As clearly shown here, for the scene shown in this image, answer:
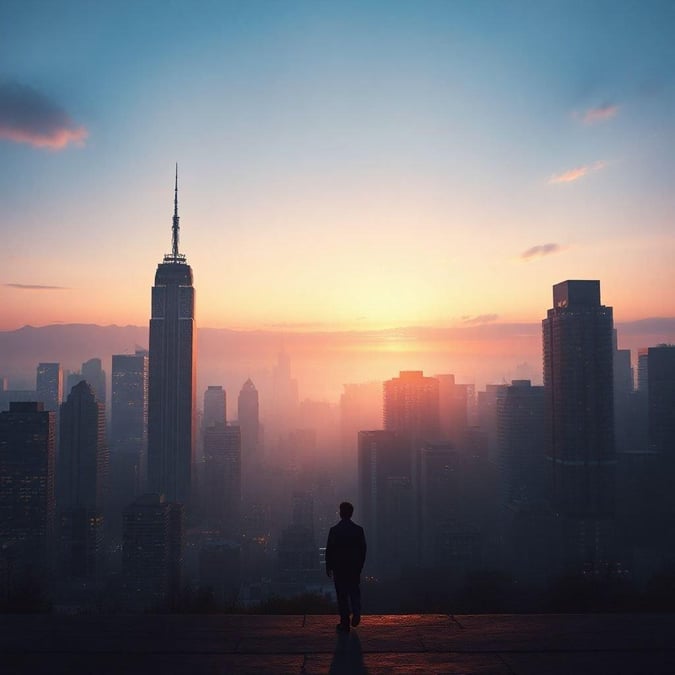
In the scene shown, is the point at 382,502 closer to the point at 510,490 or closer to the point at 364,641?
the point at 510,490

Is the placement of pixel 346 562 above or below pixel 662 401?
below

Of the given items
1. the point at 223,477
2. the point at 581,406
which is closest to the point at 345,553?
the point at 581,406

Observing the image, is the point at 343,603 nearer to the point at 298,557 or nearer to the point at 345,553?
the point at 345,553

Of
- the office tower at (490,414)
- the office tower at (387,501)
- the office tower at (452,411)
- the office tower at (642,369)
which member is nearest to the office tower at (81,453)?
the office tower at (387,501)

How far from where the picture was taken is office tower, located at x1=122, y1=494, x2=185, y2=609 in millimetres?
71500

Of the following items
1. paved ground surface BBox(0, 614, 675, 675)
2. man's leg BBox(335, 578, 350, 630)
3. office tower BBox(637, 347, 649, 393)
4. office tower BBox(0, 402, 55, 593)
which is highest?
office tower BBox(637, 347, 649, 393)

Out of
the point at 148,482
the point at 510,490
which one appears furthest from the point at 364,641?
the point at 148,482

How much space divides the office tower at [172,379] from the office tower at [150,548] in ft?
204

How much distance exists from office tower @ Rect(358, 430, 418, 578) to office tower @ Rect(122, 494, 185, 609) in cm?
2630

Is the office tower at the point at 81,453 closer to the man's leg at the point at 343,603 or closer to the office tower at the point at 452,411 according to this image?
the office tower at the point at 452,411

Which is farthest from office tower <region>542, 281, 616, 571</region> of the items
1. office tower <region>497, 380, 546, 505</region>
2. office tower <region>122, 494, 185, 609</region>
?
office tower <region>122, 494, 185, 609</region>

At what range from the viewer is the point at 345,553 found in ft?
33.0

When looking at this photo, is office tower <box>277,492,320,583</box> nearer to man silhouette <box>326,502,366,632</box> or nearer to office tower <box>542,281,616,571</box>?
office tower <box>542,281,616,571</box>

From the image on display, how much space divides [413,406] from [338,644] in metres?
149
